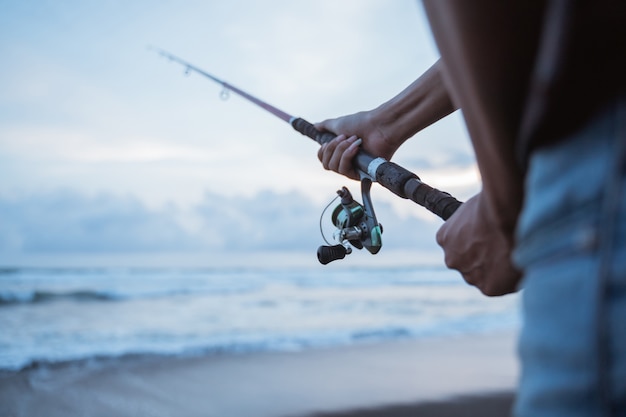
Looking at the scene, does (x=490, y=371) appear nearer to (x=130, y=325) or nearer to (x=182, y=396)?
(x=182, y=396)

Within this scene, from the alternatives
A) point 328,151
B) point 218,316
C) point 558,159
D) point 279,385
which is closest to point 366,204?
point 328,151

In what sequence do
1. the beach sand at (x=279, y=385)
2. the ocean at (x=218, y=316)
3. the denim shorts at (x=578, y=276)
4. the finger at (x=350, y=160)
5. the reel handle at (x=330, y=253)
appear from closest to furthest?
the denim shorts at (x=578, y=276) < the reel handle at (x=330, y=253) < the finger at (x=350, y=160) < the beach sand at (x=279, y=385) < the ocean at (x=218, y=316)

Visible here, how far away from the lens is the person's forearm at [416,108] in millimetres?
1738

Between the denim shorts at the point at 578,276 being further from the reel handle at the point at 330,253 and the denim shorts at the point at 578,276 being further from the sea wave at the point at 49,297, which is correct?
the sea wave at the point at 49,297

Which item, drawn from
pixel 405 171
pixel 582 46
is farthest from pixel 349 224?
pixel 582 46

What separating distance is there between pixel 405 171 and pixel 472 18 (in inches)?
43.3

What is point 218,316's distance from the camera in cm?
1042

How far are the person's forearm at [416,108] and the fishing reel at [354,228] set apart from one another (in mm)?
222

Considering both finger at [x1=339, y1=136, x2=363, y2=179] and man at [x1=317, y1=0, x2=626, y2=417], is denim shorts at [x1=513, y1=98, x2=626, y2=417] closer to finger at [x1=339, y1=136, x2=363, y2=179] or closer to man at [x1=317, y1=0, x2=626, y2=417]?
man at [x1=317, y1=0, x2=626, y2=417]

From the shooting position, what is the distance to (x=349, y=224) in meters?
1.91

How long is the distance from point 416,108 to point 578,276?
52.4 inches

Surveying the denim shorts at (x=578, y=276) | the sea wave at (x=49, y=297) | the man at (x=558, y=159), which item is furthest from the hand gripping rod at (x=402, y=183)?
the sea wave at (x=49, y=297)

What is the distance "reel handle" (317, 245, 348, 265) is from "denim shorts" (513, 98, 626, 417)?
116cm

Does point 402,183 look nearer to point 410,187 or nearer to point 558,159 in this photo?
point 410,187
